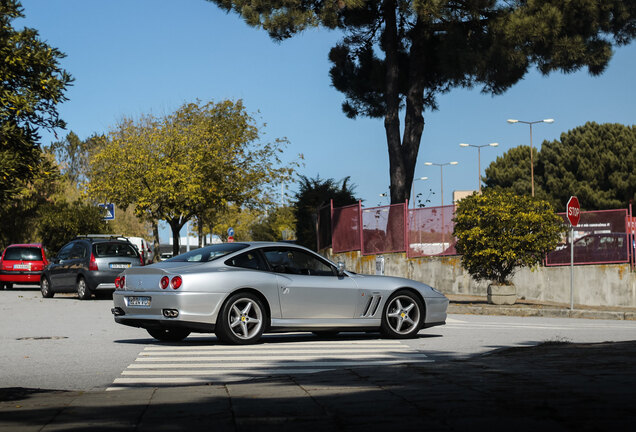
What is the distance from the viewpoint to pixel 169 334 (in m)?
13.2

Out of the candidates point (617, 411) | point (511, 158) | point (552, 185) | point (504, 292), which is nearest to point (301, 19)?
point (504, 292)

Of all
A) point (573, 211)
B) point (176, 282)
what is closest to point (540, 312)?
point (573, 211)

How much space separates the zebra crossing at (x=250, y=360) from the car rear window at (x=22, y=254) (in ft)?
75.1

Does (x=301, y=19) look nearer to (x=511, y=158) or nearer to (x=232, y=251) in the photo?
(x=232, y=251)

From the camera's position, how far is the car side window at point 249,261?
1242 centimetres

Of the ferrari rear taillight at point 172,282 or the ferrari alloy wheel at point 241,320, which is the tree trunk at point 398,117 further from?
the ferrari rear taillight at point 172,282

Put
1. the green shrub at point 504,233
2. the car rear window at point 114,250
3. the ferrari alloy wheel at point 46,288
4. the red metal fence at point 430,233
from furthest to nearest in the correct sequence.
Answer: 1. the red metal fence at point 430,233
2. the ferrari alloy wheel at point 46,288
3. the car rear window at point 114,250
4. the green shrub at point 504,233

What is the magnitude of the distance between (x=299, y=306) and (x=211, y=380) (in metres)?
4.07

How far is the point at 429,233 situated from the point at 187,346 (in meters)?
17.1

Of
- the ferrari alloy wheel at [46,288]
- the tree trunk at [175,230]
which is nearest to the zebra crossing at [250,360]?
the ferrari alloy wheel at [46,288]

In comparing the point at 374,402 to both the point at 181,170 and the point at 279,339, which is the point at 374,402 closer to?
the point at 279,339

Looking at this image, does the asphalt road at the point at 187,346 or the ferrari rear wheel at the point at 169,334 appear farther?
the ferrari rear wheel at the point at 169,334

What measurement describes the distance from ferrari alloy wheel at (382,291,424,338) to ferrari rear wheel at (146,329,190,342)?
9.31 feet

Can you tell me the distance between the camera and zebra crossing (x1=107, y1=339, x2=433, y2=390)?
8.88m
